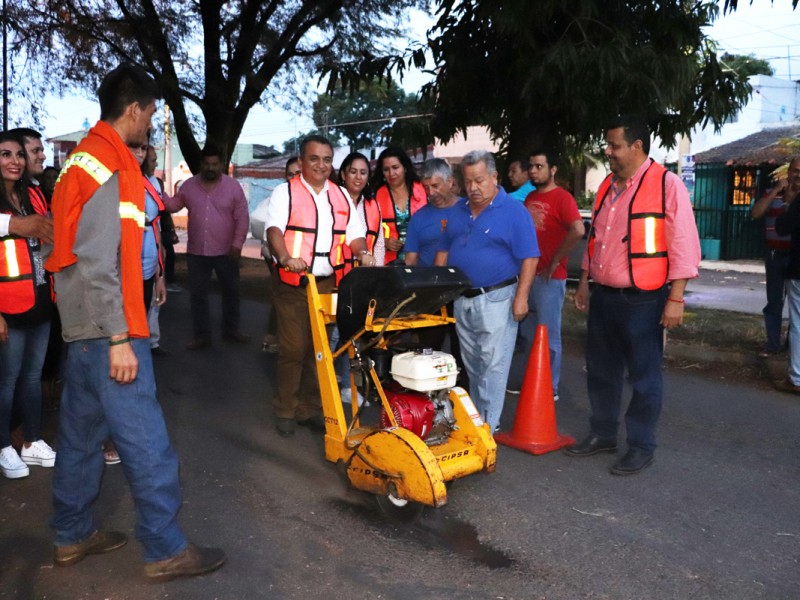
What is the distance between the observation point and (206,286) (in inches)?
344

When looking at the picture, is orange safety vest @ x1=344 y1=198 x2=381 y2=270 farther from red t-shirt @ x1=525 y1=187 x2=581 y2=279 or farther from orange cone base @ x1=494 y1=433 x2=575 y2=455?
orange cone base @ x1=494 y1=433 x2=575 y2=455

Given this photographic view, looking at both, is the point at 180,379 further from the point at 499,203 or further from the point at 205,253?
the point at 499,203

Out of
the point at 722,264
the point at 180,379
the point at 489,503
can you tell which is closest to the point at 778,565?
the point at 489,503

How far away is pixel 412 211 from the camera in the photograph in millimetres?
7004

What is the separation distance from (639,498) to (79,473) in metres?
2.96

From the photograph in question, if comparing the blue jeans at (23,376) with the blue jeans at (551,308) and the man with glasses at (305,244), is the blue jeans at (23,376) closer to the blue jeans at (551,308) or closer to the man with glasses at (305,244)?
the man with glasses at (305,244)

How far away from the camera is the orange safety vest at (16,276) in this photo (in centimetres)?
455

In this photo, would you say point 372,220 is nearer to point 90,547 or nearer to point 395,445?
point 395,445

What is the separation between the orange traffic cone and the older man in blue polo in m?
0.20

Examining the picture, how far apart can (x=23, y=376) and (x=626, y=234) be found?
370 centimetres

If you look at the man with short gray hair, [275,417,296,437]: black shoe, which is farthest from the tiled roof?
[275,417,296,437]: black shoe

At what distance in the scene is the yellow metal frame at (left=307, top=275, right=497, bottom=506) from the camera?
4.01m

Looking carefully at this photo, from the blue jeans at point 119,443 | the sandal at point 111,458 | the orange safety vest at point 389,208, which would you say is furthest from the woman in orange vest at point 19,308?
the orange safety vest at point 389,208

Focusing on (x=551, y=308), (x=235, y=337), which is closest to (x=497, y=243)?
(x=551, y=308)
